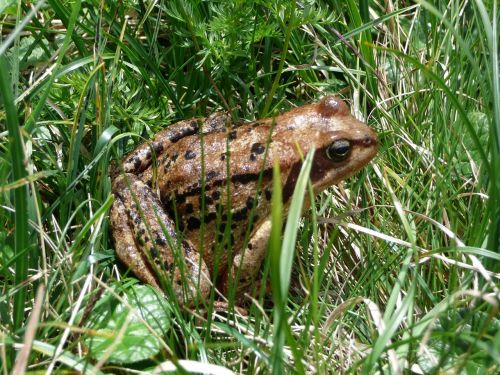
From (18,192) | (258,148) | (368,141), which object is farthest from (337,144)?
(18,192)

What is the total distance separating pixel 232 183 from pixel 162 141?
45cm

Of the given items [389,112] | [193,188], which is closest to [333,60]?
[389,112]

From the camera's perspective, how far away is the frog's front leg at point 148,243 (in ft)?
9.52

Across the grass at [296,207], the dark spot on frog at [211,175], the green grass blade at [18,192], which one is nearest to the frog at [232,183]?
the dark spot on frog at [211,175]

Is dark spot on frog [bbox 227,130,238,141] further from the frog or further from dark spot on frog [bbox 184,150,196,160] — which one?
dark spot on frog [bbox 184,150,196,160]

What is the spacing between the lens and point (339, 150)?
303 centimetres

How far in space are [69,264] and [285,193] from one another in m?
0.98

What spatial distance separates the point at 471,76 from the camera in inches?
133

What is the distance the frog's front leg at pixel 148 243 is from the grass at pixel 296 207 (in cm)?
9

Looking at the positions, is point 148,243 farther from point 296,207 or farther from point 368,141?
point 296,207

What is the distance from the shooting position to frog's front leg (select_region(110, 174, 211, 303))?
9.52 feet

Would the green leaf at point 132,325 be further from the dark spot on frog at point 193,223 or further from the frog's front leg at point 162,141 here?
the frog's front leg at point 162,141

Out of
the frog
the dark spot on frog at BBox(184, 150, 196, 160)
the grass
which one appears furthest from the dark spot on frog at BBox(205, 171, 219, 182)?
the grass

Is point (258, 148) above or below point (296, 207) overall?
below
